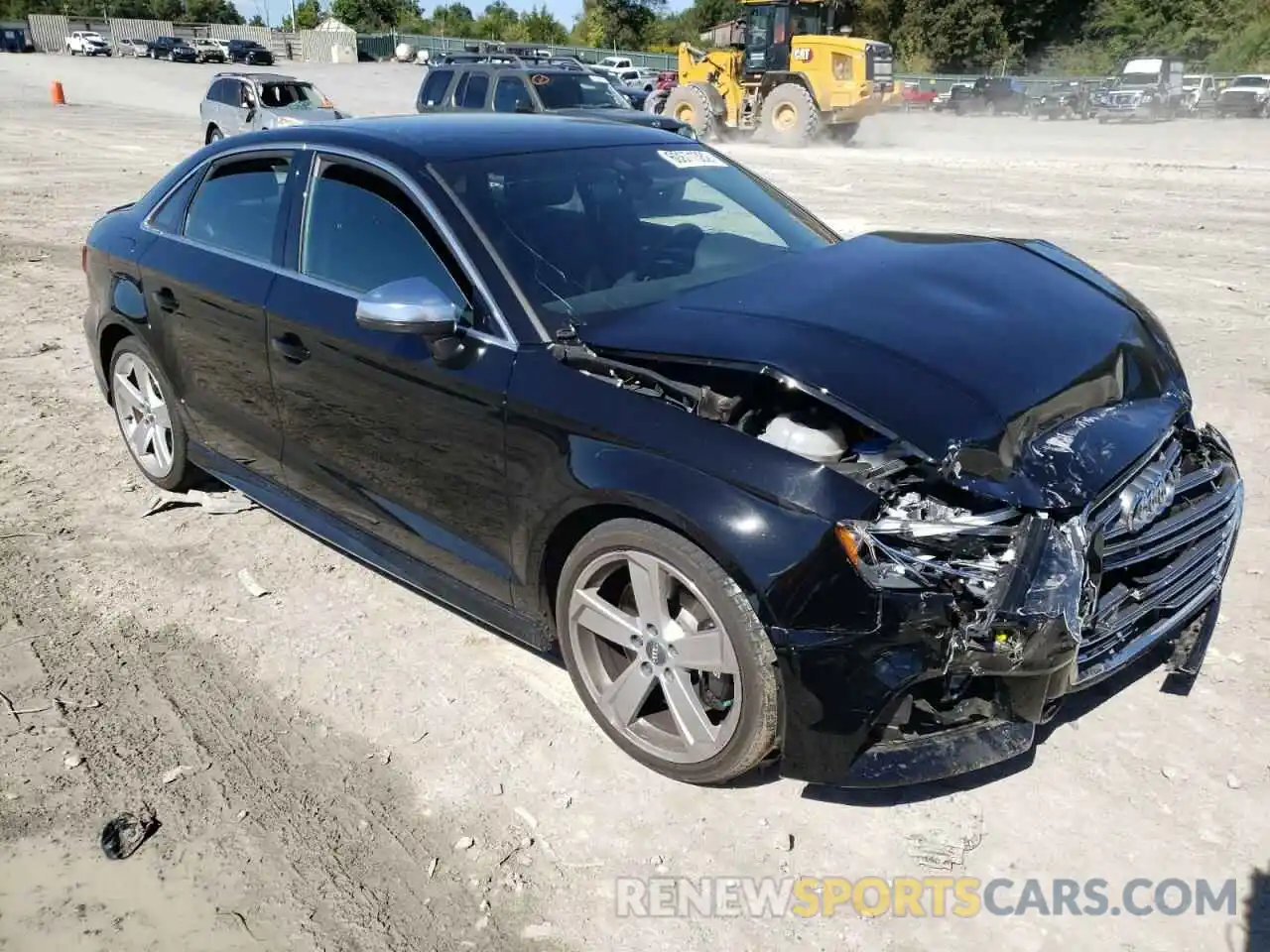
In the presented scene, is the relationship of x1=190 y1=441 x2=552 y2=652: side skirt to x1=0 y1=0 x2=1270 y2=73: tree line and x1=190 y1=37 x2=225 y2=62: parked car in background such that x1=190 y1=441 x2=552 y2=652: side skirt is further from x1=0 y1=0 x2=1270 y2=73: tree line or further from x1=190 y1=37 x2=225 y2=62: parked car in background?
x1=190 y1=37 x2=225 y2=62: parked car in background

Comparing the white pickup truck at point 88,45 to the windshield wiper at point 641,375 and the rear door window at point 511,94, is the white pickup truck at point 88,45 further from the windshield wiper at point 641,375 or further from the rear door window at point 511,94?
the windshield wiper at point 641,375

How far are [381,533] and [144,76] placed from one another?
53.4 m

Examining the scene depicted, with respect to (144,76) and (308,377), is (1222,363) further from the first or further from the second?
(144,76)

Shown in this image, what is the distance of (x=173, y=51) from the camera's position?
61812 mm

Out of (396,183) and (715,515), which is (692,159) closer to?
(396,183)

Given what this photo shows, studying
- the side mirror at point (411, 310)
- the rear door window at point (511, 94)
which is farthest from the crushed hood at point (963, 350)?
the rear door window at point (511, 94)

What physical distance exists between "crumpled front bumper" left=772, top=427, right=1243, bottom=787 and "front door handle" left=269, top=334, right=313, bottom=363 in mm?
2144

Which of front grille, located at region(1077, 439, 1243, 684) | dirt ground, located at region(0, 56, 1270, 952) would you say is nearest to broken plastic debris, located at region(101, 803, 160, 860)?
dirt ground, located at region(0, 56, 1270, 952)

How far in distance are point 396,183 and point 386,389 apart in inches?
27.8

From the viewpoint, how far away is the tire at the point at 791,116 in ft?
74.7

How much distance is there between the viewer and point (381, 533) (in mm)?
3820

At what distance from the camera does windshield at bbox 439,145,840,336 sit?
3410 mm

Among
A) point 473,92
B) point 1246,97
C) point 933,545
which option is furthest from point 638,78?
point 933,545

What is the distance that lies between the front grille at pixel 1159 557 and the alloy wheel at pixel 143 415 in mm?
3982
